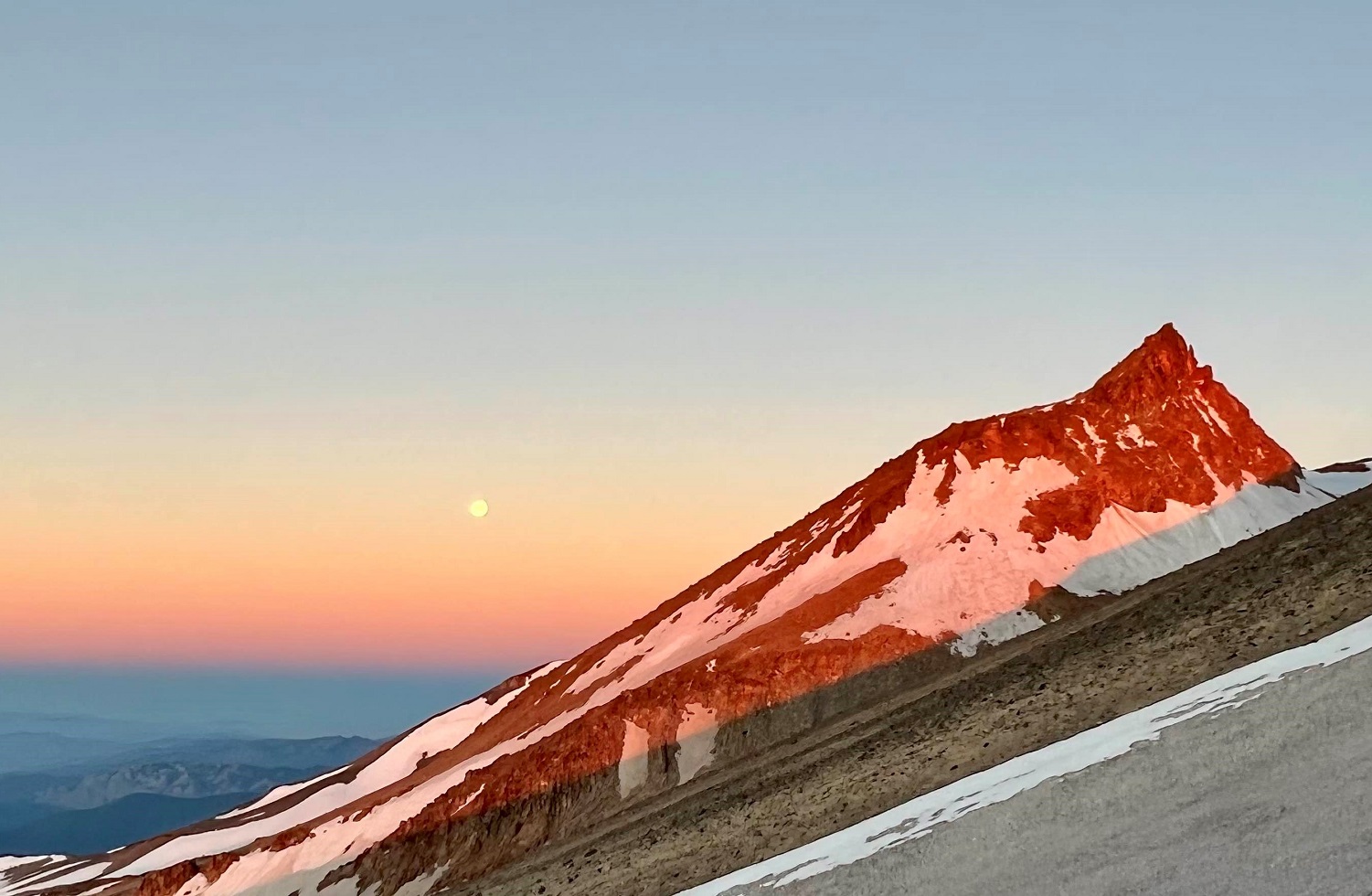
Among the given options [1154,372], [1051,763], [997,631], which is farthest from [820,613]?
[1051,763]

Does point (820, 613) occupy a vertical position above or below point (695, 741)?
above

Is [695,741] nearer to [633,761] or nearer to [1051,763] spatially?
[633,761]

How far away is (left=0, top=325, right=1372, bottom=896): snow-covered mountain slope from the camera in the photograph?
277 feet

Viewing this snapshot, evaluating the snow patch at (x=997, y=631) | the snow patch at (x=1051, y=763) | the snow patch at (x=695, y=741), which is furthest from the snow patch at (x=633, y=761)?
the snow patch at (x=1051, y=763)

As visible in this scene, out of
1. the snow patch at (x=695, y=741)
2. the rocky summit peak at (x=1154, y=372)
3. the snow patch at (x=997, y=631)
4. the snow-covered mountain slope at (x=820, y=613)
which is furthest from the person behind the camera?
the rocky summit peak at (x=1154, y=372)

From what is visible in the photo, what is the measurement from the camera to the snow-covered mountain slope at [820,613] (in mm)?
84438

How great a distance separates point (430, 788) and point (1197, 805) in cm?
7995

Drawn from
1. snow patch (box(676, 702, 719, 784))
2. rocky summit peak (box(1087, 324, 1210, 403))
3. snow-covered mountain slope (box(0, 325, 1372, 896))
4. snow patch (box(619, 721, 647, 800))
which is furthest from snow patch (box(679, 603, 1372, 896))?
rocky summit peak (box(1087, 324, 1210, 403))

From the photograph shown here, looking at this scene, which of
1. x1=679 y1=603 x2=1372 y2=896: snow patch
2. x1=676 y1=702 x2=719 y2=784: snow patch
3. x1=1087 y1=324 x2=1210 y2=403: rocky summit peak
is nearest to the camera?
x1=679 y1=603 x2=1372 y2=896: snow patch

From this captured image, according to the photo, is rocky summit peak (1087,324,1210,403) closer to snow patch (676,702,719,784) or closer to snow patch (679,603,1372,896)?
snow patch (676,702,719,784)

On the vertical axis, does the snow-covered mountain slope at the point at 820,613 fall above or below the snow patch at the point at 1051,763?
above

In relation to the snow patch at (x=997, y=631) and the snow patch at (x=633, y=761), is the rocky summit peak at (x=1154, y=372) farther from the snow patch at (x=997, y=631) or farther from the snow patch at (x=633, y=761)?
the snow patch at (x=633, y=761)

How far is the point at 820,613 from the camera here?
3730 inches

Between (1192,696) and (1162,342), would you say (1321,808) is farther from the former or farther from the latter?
(1162,342)
